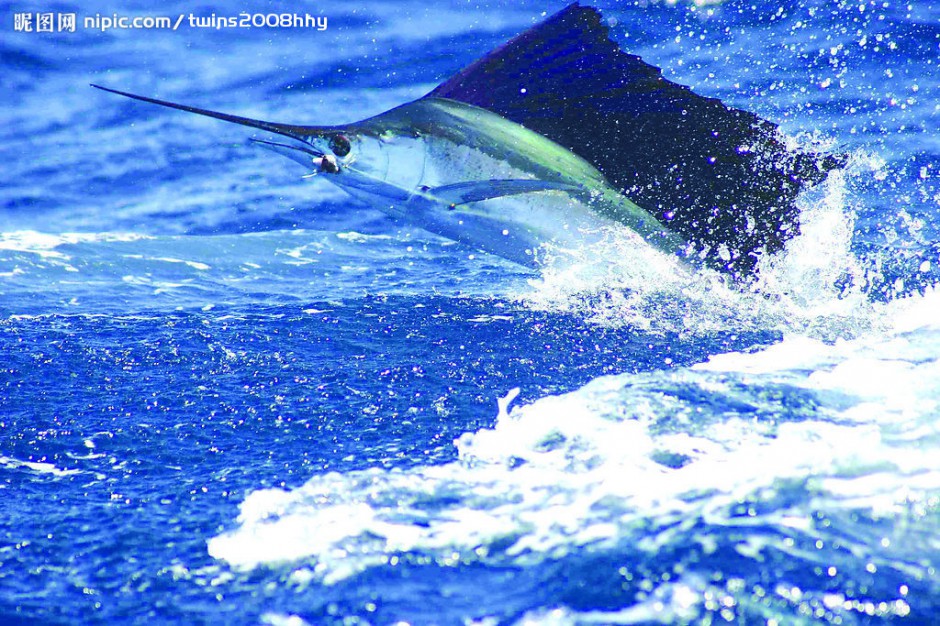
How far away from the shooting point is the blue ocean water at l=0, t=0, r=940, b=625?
6.88 feet

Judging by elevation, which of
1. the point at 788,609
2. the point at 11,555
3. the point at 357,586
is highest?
the point at 11,555

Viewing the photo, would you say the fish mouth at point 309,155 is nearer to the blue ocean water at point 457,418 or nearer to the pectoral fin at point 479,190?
the pectoral fin at point 479,190

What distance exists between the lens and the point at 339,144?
13.4 feet

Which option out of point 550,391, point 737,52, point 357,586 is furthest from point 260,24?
point 357,586

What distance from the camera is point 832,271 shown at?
4.75 m

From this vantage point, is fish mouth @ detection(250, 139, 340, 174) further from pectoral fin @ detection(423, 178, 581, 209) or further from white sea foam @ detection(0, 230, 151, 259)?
white sea foam @ detection(0, 230, 151, 259)

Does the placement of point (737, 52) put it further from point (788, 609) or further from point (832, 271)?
point (788, 609)

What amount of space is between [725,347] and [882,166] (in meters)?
4.11

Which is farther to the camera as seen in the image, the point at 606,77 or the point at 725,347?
the point at 606,77

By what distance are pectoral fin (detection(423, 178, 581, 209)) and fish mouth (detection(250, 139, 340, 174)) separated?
1.49 feet

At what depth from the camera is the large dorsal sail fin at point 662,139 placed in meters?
4.56

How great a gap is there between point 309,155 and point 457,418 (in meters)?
1.64

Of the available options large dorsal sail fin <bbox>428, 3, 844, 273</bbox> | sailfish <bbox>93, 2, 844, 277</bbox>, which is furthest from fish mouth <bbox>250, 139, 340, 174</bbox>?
large dorsal sail fin <bbox>428, 3, 844, 273</bbox>

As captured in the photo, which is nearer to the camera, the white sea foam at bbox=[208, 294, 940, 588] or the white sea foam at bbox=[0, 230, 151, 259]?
the white sea foam at bbox=[208, 294, 940, 588]
